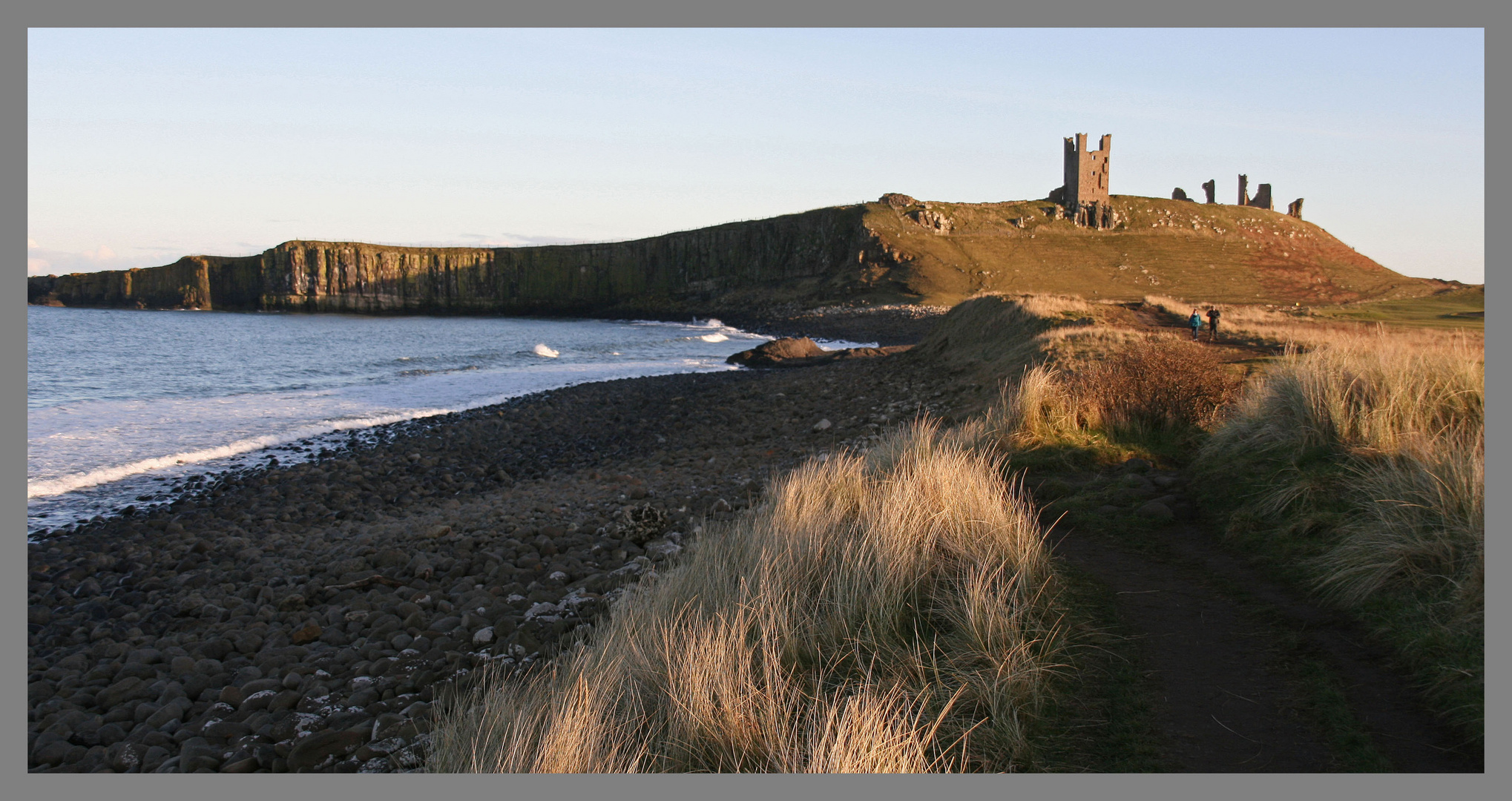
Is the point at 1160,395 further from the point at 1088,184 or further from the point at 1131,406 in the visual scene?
the point at 1088,184

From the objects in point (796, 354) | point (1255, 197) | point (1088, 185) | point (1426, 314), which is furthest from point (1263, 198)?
point (796, 354)

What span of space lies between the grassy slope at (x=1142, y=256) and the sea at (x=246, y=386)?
3105 cm

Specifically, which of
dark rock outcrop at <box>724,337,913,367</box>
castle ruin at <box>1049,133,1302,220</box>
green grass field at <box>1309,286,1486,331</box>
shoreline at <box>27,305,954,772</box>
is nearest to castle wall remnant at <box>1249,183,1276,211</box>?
castle ruin at <box>1049,133,1302,220</box>

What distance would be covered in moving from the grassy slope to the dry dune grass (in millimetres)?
64475

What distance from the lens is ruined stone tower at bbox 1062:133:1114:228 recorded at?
96312 mm

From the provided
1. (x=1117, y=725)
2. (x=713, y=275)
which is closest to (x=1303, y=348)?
(x=1117, y=725)

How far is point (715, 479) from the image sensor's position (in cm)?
1092

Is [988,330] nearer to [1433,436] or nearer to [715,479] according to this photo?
[715,479]

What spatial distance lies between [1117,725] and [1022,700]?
16.5 inches

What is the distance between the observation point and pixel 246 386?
1014 inches

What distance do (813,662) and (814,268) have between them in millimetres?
89529

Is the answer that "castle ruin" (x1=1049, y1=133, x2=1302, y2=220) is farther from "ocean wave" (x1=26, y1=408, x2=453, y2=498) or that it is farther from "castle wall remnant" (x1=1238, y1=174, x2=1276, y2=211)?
"ocean wave" (x1=26, y1=408, x2=453, y2=498)

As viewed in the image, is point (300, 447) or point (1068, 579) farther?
point (300, 447)

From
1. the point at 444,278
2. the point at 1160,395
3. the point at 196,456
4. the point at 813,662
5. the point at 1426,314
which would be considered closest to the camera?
the point at 813,662
